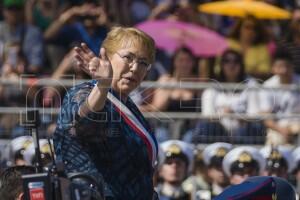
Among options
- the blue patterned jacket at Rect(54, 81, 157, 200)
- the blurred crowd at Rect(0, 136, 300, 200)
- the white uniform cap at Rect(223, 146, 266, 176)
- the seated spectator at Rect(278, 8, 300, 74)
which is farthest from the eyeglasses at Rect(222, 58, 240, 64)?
the blue patterned jacket at Rect(54, 81, 157, 200)

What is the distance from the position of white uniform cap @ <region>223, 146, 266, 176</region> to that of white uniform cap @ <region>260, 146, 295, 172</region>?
7 cm

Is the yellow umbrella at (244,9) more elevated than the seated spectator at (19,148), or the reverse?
the yellow umbrella at (244,9)

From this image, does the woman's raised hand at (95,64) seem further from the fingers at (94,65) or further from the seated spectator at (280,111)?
the seated spectator at (280,111)

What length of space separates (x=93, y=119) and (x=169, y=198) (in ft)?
15.6

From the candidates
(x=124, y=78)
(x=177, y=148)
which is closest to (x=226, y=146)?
(x=177, y=148)

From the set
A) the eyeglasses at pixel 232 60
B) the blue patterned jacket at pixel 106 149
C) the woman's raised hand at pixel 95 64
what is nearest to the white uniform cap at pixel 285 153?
the eyeglasses at pixel 232 60

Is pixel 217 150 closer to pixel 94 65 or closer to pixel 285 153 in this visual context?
pixel 285 153

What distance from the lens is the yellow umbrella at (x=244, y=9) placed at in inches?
473

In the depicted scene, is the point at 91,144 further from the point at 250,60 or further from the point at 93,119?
the point at 250,60

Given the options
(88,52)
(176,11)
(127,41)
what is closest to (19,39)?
(176,11)

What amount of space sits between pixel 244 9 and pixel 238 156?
2.72 metres

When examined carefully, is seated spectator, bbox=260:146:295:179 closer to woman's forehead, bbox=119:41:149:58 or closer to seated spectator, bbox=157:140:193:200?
seated spectator, bbox=157:140:193:200

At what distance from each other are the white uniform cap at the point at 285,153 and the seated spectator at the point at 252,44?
167 cm

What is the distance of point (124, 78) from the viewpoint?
5.61 meters
